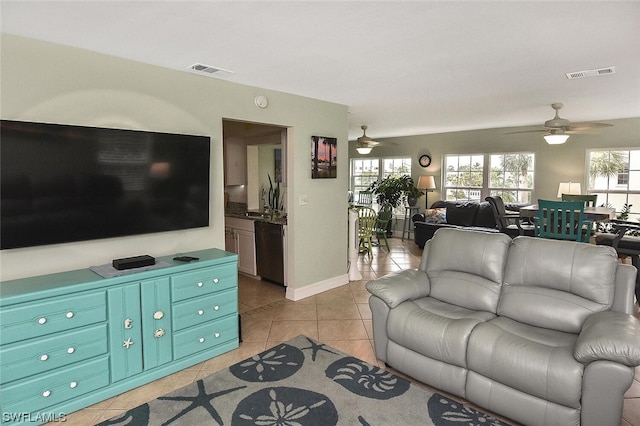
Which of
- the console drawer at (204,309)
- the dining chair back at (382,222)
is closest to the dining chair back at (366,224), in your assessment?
the dining chair back at (382,222)

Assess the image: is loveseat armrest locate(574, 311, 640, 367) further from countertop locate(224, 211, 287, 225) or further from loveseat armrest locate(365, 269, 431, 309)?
countertop locate(224, 211, 287, 225)

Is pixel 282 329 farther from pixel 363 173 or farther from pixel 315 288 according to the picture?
pixel 363 173

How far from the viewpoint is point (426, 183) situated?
8414mm

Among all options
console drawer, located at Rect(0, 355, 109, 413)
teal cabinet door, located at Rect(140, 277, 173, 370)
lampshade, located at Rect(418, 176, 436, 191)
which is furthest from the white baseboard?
lampshade, located at Rect(418, 176, 436, 191)

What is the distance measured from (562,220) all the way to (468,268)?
2.12 meters

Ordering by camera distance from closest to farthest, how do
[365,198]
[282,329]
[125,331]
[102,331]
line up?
[102,331]
[125,331]
[282,329]
[365,198]

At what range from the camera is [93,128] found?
8.87 feet

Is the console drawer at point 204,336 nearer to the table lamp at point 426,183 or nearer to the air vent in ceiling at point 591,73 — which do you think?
the air vent in ceiling at point 591,73

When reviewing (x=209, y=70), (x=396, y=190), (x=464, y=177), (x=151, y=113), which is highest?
(x=209, y=70)

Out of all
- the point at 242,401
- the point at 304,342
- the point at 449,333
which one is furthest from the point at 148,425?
the point at 449,333

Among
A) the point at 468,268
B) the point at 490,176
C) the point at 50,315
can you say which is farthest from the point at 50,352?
the point at 490,176

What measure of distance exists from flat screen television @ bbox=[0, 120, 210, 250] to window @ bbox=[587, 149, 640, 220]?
22.0ft

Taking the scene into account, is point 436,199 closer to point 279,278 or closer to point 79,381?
point 279,278

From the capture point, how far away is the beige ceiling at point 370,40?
6.95 ft
